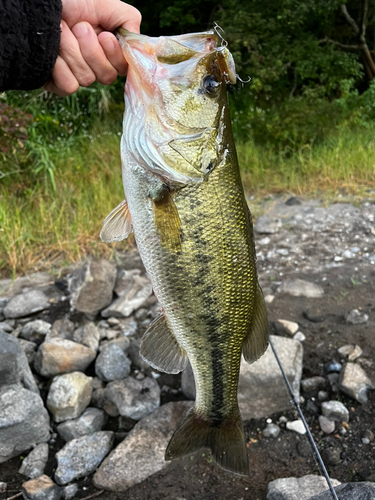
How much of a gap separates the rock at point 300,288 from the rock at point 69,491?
7.55ft

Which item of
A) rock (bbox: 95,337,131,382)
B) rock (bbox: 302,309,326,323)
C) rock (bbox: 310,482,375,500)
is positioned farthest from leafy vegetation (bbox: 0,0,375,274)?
rock (bbox: 310,482,375,500)

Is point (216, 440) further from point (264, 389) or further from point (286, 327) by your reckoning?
point (286, 327)

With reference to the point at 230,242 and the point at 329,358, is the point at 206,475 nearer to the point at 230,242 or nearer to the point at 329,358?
the point at 329,358

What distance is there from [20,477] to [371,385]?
229 cm

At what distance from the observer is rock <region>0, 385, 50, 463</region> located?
252 cm

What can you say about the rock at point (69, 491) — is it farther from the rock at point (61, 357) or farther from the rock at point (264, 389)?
the rock at point (264, 389)

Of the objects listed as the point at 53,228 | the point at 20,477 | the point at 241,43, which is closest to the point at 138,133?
the point at 20,477

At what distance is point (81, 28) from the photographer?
1.73 metres

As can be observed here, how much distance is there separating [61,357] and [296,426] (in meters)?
1.66

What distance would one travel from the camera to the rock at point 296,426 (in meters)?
2.66

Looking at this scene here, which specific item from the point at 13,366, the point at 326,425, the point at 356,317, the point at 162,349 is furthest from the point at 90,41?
the point at 356,317

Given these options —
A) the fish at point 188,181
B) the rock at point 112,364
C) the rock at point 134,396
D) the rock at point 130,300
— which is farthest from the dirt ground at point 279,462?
the fish at point 188,181

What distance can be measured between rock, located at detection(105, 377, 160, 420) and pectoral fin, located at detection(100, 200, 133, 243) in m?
1.46

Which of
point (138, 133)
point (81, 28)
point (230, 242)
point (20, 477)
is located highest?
point (81, 28)
